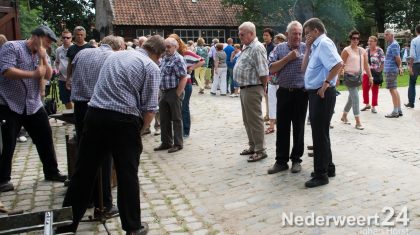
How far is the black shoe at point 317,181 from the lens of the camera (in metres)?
5.66

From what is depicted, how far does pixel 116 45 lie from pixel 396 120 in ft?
23.9

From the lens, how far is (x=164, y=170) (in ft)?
22.9

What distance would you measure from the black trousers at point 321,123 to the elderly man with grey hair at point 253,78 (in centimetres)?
129

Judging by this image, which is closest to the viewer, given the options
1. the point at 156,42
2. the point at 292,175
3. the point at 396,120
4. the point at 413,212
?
the point at 156,42

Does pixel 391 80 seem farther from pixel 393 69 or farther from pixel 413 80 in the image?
pixel 413 80

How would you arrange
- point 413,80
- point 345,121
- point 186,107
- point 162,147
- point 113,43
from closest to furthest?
point 113,43 < point 162,147 < point 186,107 < point 345,121 < point 413,80

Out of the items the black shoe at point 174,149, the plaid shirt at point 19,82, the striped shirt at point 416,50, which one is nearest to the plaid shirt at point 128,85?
the plaid shirt at point 19,82

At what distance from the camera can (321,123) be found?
18.4 ft

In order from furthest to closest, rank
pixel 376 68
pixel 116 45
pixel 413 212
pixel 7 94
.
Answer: pixel 376 68 < pixel 7 94 < pixel 116 45 < pixel 413 212

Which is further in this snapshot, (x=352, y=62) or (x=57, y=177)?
(x=352, y=62)

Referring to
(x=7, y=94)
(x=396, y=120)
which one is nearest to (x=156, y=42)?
(x=7, y=94)

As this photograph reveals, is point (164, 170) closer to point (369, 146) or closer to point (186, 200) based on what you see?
point (186, 200)

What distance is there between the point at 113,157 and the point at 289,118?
2.83m

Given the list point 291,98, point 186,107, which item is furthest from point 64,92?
point 291,98
